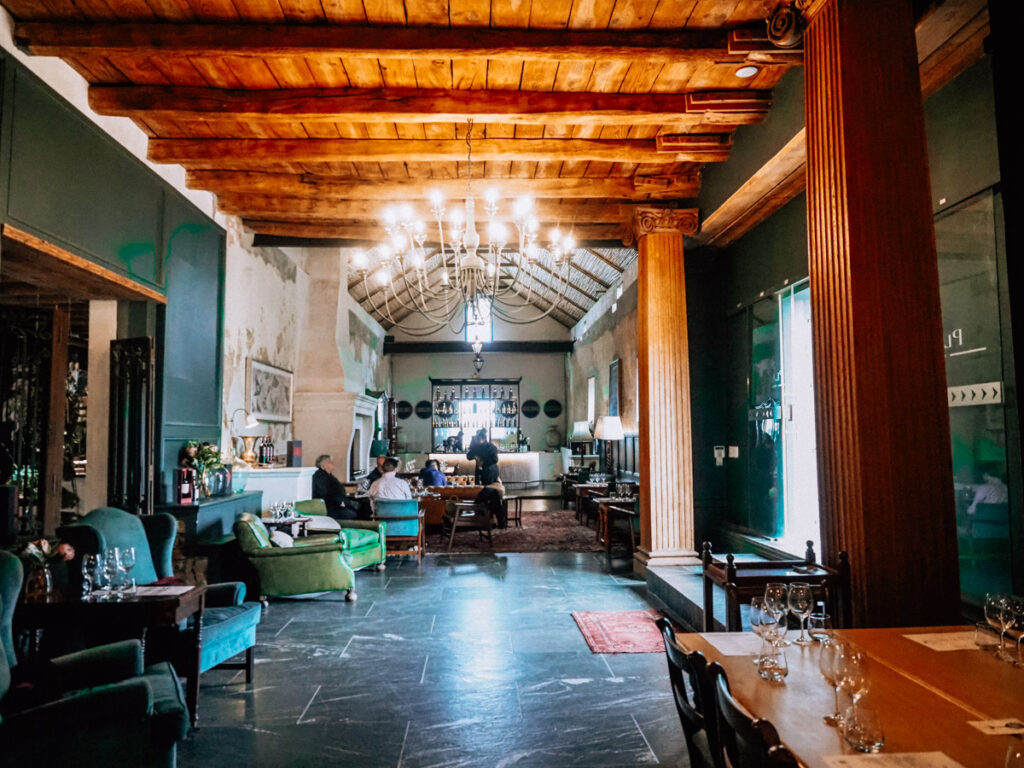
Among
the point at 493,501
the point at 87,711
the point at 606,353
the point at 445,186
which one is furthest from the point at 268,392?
the point at 606,353

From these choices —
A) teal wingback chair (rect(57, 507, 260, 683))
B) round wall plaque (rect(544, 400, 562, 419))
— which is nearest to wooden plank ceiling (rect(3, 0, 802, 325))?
teal wingback chair (rect(57, 507, 260, 683))

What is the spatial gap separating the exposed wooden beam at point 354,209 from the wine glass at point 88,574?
4504 millimetres

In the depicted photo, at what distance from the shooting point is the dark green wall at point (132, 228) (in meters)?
3.88

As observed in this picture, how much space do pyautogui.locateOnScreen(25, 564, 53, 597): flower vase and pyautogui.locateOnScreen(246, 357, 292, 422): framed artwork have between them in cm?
458

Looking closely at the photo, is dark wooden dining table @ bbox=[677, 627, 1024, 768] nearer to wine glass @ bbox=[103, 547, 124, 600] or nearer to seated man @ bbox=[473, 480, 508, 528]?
wine glass @ bbox=[103, 547, 124, 600]

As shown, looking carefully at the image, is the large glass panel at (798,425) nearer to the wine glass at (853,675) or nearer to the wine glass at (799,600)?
the wine glass at (799,600)

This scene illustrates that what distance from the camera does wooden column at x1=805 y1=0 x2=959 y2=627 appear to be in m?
2.84

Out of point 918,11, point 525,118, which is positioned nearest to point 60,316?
point 525,118

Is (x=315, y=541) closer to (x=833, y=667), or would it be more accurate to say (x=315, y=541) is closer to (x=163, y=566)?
(x=163, y=566)

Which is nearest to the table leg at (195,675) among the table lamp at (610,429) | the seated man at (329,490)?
the seated man at (329,490)

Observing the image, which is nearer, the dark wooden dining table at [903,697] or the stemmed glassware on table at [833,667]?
the dark wooden dining table at [903,697]

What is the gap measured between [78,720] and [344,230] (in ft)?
20.7

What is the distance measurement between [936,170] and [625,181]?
3.06 metres

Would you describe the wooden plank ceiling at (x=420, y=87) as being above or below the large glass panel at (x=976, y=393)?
above
